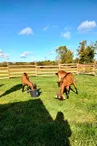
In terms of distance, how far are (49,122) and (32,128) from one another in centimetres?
67

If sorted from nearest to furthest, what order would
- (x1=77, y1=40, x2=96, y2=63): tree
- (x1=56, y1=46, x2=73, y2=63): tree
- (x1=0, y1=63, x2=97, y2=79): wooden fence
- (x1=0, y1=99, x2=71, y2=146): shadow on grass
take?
1. (x1=0, y1=99, x2=71, y2=146): shadow on grass
2. (x1=0, y1=63, x2=97, y2=79): wooden fence
3. (x1=77, y1=40, x2=96, y2=63): tree
4. (x1=56, y1=46, x2=73, y2=63): tree

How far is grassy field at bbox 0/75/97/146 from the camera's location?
4.48m

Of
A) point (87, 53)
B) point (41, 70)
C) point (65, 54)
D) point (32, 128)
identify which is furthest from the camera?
point (65, 54)

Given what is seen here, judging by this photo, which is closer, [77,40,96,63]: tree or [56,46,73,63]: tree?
[77,40,96,63]: tree

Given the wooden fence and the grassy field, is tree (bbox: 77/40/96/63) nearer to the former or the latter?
the wooden fence

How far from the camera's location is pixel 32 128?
520cm

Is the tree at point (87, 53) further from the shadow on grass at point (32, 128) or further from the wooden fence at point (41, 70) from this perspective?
the shadow on grass at point (32, 128)

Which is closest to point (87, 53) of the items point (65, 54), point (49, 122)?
point (65, 54)

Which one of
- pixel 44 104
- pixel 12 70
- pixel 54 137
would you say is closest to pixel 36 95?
pixel 44 104

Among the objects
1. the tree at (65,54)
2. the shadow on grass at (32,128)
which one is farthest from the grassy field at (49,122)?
the tree at (65,54)

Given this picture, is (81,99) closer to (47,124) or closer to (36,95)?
(36,95)

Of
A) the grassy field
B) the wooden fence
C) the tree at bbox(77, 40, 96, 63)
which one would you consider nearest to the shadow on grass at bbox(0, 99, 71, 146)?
the grassy field

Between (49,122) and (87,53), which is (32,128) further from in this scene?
(87,53)

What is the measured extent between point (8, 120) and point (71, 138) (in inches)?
91.8
